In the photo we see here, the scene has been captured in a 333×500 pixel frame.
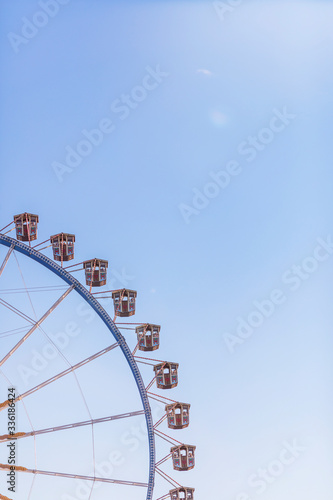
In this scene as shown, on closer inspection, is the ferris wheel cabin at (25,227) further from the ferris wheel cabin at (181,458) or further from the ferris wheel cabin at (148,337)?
the ferris wheel cabin at (181,458)

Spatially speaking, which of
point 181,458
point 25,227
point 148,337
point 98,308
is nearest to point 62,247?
point 25,227

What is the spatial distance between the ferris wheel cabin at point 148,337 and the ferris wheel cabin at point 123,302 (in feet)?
2.36

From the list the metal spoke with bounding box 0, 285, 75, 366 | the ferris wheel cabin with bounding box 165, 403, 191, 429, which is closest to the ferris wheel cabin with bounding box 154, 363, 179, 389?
the ferris wheel cabin with bounding box 165, 403, 191, 429

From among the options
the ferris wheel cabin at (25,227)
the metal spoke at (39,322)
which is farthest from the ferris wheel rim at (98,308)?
the ferris wheel cabin at (25,227)

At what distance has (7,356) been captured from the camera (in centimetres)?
1906

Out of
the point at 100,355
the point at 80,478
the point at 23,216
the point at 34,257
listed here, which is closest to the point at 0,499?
the point at 80,478

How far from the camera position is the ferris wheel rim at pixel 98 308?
66.0ft

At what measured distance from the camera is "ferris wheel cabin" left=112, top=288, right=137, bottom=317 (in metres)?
22.8

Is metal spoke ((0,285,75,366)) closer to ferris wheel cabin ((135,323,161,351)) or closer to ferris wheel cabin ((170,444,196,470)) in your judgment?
ferris wheel cabin ((135,323,161,351))

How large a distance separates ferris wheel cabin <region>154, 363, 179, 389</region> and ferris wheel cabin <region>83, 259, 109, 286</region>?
142 inches

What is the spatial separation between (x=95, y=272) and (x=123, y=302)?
1.42 metres

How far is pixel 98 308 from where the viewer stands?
2056 centimetres

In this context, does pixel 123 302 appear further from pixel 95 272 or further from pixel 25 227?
pixel 25 227

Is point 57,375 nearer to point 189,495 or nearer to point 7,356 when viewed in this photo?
point 7,356
